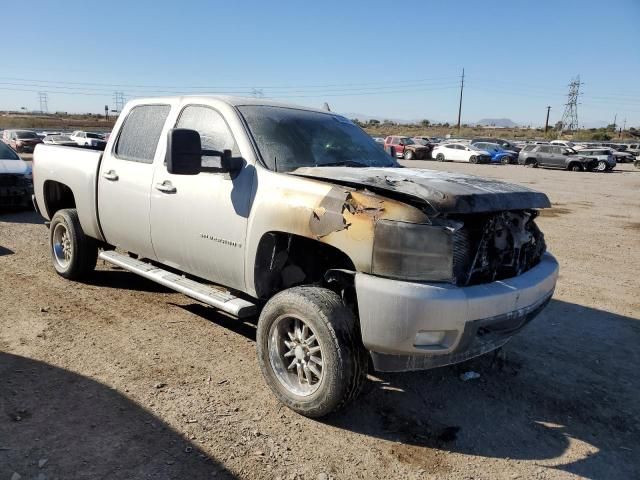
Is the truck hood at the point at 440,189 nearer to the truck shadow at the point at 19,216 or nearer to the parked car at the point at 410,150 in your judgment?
the truck shadow at the point at 19,216

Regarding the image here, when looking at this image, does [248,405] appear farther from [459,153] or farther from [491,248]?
[459,153]

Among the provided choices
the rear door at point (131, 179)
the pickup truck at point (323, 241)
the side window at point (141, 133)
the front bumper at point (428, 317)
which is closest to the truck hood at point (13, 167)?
the rear door at point (131, 179)

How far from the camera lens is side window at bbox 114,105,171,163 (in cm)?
463

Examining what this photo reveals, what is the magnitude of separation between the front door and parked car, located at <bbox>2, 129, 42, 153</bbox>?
31180mm

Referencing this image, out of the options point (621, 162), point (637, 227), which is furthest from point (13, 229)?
point (621, 162)

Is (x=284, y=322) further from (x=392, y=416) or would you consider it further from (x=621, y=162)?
(x=621, y=162)

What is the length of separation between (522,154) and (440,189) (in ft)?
113

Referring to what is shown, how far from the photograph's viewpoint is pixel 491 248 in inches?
126

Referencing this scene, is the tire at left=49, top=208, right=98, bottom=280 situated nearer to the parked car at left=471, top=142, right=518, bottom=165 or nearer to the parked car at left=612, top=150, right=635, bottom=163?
the parked car at left=471, top=142, right=518, bottom=165

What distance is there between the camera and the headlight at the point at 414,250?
286 cm

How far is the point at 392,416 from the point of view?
11.1ft

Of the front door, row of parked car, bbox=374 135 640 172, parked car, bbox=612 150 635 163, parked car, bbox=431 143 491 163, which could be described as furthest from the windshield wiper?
parked car, bbox=612 150 635 163

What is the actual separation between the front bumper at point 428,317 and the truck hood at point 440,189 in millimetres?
457

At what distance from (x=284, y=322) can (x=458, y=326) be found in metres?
1.14
